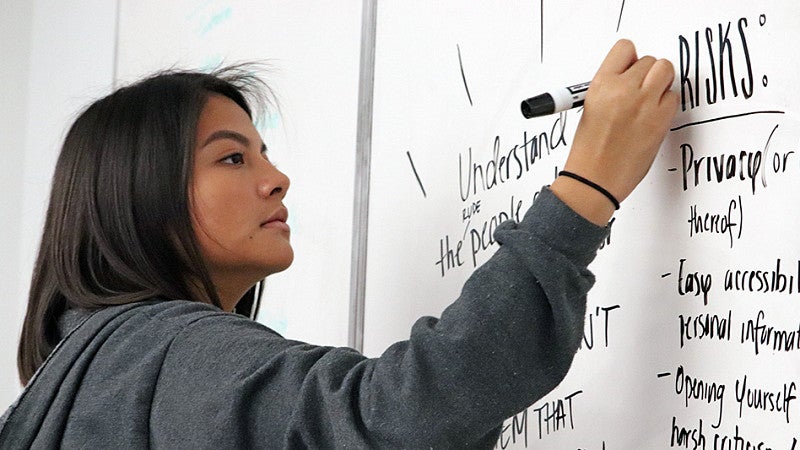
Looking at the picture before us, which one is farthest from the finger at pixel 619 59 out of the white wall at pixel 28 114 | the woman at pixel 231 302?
the white wall at pixel 28 114

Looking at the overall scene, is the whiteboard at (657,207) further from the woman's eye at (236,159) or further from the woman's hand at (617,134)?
the woman's eye at (236,159)

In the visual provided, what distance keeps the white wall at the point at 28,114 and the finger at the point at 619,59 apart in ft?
4.83

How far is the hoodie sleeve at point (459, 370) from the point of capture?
0.65 m

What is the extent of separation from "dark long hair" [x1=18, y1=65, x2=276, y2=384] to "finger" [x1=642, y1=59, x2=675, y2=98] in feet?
1.47

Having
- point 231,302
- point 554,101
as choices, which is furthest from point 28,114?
point 554,101

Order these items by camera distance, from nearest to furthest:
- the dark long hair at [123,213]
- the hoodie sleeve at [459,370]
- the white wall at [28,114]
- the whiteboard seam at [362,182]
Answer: the hoodie sleeve at [459,370]
the dark long hair at [123,213]
the whiteboard seam at [362,182]
the white wall at [28,114]

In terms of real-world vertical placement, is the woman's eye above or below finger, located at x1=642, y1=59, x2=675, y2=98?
below

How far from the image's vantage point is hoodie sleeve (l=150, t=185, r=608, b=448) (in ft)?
2.12

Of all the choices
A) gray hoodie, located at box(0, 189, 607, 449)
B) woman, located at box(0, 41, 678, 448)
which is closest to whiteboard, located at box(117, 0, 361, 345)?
woman, located at box(0, 41, 678, 448)

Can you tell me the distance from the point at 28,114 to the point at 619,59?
1.83 metres

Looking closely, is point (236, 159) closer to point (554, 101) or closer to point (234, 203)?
point (234, 203)

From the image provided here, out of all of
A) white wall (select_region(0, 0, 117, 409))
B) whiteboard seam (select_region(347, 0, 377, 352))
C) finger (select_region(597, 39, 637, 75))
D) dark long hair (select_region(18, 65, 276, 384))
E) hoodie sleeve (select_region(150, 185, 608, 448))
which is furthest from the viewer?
white wall (select_region(0, 0, 117, 409))

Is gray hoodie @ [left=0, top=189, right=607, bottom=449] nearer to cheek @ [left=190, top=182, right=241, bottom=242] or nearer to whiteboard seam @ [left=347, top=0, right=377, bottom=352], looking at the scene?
cheek @ [left=190, top=182, right=241, bottom=242]

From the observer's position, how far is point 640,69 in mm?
741
